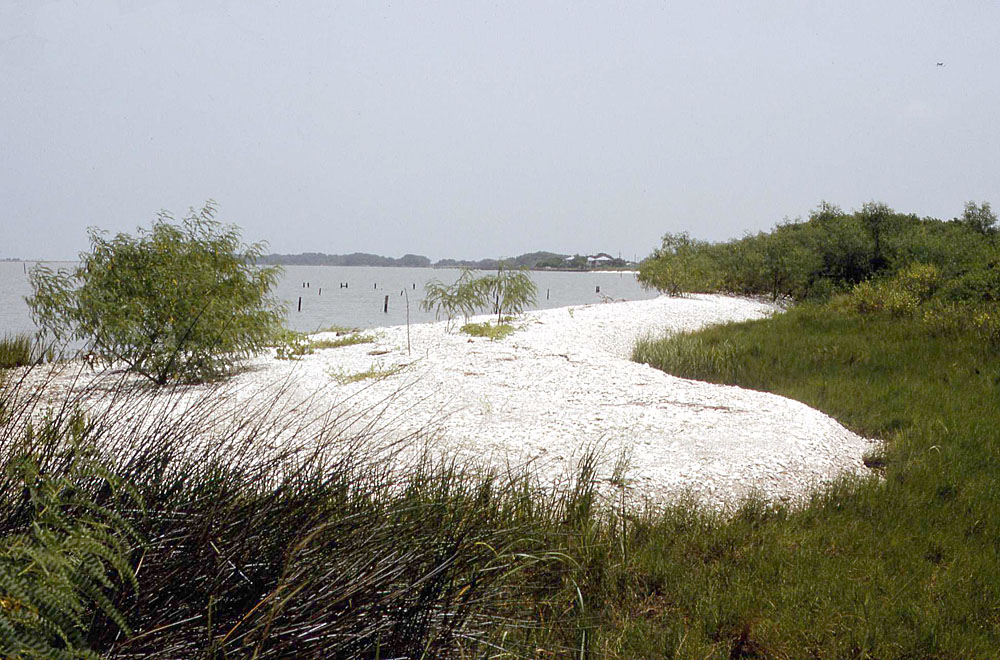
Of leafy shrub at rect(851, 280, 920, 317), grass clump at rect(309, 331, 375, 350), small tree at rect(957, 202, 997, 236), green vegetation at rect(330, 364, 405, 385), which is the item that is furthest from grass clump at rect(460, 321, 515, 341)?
small tree at rect(957, 202, 997, 236)

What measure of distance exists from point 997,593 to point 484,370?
18.7ft

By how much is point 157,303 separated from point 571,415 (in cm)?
525

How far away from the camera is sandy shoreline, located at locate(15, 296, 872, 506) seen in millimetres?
4793

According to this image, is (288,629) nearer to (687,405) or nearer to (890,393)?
(687,405)

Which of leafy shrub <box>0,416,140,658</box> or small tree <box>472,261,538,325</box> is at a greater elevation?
small tree <box>472,261,538,325</box>

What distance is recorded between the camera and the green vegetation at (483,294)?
12.6 meters

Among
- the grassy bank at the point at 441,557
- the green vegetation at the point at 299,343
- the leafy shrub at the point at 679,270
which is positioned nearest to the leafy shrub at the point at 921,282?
the leafy shrub at the point at 679,270

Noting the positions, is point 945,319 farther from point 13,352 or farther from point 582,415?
point 13,352

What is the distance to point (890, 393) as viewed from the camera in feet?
24.3

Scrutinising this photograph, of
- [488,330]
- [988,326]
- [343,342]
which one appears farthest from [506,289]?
[988,326]

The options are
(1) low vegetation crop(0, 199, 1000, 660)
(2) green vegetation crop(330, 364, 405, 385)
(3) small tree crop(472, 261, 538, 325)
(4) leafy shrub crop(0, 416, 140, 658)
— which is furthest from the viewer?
(3) small tree crop(472, 261, 538, 325)

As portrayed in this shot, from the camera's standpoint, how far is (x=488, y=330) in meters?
11.4

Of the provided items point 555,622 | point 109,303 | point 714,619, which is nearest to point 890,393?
point 714,619

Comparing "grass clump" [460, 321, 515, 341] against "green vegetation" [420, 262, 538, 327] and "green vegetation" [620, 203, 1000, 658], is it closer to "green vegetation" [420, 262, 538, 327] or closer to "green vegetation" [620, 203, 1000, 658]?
"green vegetation" [420, 262, 538, 327]
